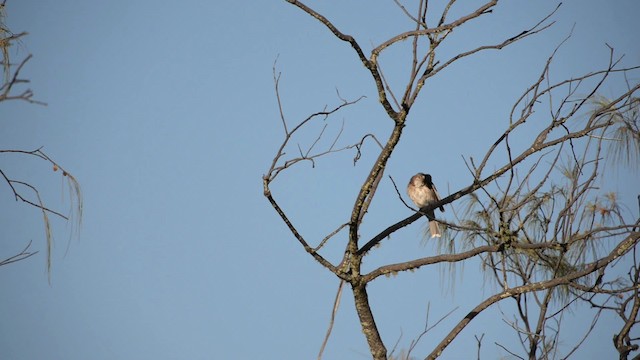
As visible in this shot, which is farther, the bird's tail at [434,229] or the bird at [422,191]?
the bird at [422,191]

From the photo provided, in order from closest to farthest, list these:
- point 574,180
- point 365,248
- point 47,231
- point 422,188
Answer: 1. point 47,231
2. point 365,248
3. point 574,180
4. point 422,188

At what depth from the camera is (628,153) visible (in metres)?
3.62

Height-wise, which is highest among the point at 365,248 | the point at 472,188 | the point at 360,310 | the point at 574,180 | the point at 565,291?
the point at 565,291

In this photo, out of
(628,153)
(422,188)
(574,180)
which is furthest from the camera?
(422,188)

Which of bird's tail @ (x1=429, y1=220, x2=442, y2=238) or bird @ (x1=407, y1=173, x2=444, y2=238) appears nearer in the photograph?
bird's tail @ (x1=429, y1=220, x2=442, y2=238)

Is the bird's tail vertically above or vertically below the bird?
below

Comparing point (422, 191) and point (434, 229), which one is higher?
point (422, 191)

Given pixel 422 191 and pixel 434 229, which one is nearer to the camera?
pixel 434 229

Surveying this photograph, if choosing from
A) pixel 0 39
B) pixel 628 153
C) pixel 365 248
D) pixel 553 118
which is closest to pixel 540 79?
pixel 553 118

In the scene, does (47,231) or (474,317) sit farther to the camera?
(474,317)

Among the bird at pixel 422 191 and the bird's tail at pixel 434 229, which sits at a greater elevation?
the bird at pixel 422 191

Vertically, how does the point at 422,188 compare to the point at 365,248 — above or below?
above

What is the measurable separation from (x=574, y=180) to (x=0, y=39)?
77.8 inches

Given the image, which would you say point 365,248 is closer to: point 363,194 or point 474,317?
point 363,194
